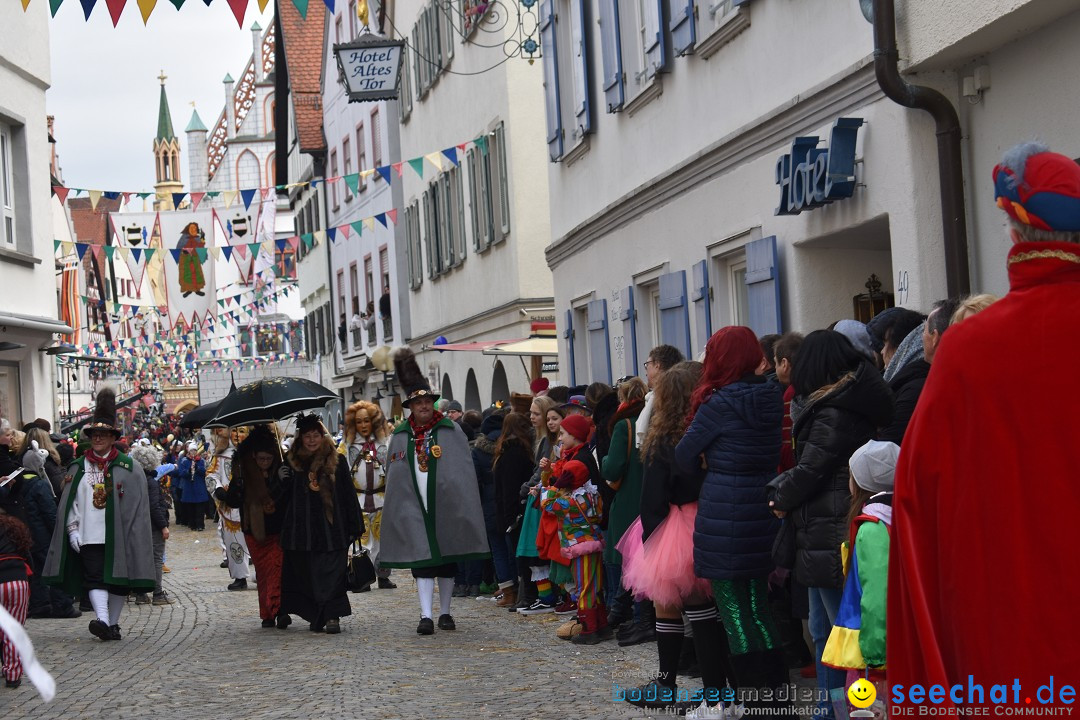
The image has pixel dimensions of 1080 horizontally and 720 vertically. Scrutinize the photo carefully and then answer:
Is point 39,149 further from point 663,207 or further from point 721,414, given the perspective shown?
point 721,414

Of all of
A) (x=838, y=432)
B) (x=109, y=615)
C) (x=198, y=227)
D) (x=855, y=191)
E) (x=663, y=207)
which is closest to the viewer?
(x=838, y=432)

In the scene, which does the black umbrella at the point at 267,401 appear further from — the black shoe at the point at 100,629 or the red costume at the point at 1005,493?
the red costume at the point at 1005,493

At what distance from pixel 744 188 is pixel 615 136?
4.36 m

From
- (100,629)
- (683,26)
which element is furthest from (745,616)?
(683,26)

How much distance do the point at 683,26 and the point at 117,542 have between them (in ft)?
21.3

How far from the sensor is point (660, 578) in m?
7.67

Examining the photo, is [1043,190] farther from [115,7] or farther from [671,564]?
[115,7]

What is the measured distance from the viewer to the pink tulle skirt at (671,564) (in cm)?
757

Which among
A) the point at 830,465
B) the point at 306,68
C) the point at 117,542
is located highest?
the point at 306,68

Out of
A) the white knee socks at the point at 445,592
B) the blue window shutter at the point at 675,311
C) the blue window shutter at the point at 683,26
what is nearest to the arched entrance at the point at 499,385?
the blue window shutter at the point at 675,311

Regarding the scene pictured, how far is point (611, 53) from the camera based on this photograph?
1667 cm

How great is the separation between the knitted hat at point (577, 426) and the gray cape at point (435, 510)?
1525 mm

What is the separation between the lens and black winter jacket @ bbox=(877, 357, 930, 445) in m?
6.58

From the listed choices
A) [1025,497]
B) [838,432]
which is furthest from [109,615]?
[1025,497]
